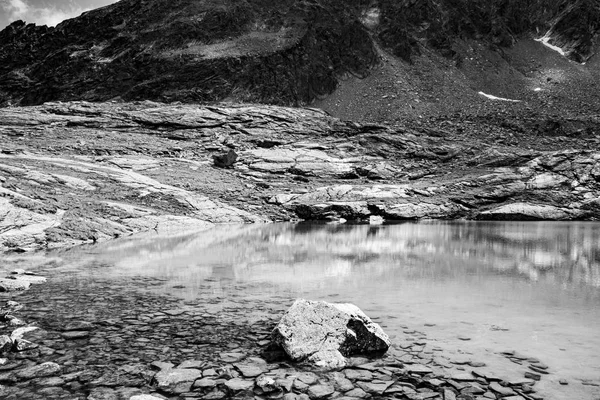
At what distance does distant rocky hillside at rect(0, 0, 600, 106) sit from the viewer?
312 feet

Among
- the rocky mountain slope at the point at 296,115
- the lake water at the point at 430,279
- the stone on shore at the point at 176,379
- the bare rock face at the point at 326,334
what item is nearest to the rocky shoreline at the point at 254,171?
the rocky mountain slope at the point at 296,115

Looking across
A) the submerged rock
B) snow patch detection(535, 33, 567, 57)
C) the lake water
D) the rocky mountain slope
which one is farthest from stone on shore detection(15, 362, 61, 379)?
snow patch detection(535, 33, 567, 57)

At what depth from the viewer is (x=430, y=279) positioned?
14367mm

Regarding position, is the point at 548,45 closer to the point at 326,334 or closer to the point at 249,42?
the point at 249,42

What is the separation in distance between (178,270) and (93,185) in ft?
80.2

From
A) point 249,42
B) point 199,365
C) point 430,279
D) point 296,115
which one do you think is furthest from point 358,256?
point 249,42

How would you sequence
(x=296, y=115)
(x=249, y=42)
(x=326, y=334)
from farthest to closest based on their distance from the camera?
1. (x=249, y=42)
2. (x=296, y=115)
3. (x=326, y=334)

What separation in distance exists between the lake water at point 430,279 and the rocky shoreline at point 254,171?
650 centimetres

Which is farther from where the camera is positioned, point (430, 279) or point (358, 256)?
point (358, 256)

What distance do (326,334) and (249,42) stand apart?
102 metres

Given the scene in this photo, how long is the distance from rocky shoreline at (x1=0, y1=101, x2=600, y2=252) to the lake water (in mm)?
6502

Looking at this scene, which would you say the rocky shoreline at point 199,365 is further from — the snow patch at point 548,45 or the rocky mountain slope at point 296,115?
the snow patch at point 548,45

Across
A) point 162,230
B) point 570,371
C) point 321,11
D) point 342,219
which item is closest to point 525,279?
point 570,371

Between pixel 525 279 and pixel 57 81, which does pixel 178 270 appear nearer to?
pixel 525 279
